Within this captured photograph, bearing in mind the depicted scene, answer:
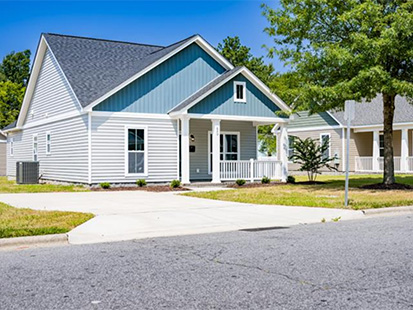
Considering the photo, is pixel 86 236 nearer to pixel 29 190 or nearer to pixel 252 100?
pixel 29 190

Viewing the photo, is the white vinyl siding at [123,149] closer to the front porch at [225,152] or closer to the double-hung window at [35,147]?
the front porch at [225,152]

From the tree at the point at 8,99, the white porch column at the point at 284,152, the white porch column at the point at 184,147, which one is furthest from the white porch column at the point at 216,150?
the tree at the point at 8,99

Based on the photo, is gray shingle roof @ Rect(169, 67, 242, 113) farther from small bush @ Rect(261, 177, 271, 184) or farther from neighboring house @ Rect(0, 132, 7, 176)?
neighboring house @ Rect(0, 132, 7, 176)

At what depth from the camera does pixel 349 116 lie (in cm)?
1283

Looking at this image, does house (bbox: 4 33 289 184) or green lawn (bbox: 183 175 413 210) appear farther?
house (bbox: 4 33 289 184)

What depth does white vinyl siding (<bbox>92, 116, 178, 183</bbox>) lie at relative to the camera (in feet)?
67.4

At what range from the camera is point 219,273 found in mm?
6164

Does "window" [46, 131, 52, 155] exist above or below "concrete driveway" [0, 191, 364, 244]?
above

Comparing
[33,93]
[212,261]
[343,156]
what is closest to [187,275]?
[212,261]

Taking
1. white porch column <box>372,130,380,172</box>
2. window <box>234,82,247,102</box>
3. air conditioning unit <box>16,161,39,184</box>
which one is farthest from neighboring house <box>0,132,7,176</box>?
white porch column <box>372,130,380,172</box>

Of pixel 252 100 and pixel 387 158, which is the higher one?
pixel 252 100

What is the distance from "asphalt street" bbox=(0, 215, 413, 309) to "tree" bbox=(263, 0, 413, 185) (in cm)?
954

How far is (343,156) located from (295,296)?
29.3 meters

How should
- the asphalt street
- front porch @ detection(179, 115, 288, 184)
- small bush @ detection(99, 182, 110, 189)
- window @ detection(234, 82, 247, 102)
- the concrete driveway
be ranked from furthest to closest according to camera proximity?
window @ detection(234, 82, 247, 102) → front porch @ detection(179, 115, 288, 184) → small bush @ detection(99, 182, 110, 189) → the concrete driveway → the asphalt street
